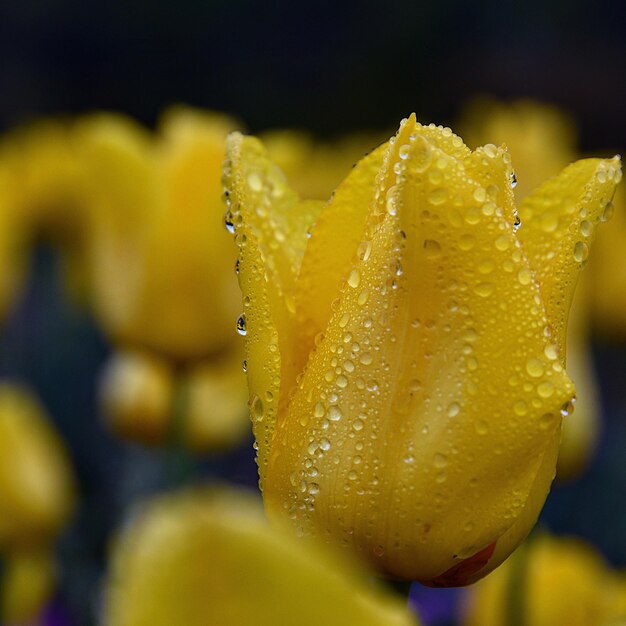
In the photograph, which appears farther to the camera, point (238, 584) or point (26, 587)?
point (26, 587)

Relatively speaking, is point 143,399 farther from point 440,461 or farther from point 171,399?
point 440,461

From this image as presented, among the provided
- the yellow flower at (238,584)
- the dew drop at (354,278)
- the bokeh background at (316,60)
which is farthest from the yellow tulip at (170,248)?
the bokeh background at (316,60)

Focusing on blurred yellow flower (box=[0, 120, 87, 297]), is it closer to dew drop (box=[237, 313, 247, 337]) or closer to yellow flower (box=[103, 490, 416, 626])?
dew drop (box=[237, 313, 247, 337])

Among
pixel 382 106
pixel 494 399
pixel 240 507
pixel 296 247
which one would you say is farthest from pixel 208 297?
pixel 382 106

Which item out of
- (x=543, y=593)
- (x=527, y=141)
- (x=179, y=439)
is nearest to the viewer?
(x=543, y=593)

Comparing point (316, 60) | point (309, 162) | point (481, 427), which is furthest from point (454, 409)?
point (316, 60)

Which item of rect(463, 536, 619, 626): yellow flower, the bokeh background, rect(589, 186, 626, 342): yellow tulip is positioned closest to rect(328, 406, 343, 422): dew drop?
rect(463, 536, 619, 626): yellow flower

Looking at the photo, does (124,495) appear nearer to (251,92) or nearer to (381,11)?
(251,92)
